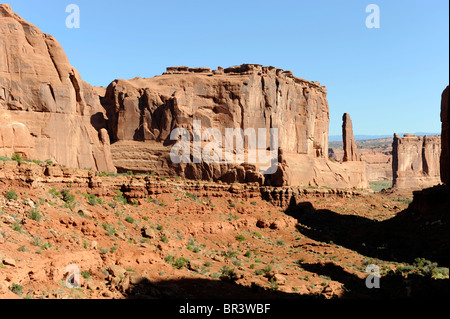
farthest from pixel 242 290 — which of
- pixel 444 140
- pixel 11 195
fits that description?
pixel 444 140

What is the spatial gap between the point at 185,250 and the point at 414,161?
10642cm

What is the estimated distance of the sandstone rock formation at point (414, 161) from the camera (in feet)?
387

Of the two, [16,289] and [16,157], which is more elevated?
[16,157]

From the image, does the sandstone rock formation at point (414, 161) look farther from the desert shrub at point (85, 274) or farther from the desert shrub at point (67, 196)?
the desert shrub at point (85, 274)

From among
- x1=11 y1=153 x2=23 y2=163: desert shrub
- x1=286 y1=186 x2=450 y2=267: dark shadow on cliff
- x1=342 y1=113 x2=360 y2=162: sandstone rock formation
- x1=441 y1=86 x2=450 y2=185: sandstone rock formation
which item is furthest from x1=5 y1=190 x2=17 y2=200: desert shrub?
x1=342 y1=113 x2=360 y2=162: sandstone rock formation

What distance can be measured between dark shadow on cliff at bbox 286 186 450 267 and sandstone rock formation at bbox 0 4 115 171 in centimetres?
2523

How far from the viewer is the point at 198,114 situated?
50.7 meters

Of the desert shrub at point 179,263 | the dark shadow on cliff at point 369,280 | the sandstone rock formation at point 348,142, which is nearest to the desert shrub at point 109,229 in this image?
the desert shrub at point 179,263

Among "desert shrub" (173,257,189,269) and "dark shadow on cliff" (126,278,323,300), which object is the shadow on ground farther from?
"desert shrub" (173,257,189,269)

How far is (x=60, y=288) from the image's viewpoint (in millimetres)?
17453

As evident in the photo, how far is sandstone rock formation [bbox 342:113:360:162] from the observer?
8412cm

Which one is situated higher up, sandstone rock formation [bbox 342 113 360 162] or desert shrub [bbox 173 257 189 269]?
sandstone rock formation [bbox 342 113 360 162]

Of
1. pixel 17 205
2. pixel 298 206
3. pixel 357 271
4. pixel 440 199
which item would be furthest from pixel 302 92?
pixel 17 205

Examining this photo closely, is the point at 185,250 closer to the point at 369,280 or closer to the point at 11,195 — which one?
the point at 11,195
